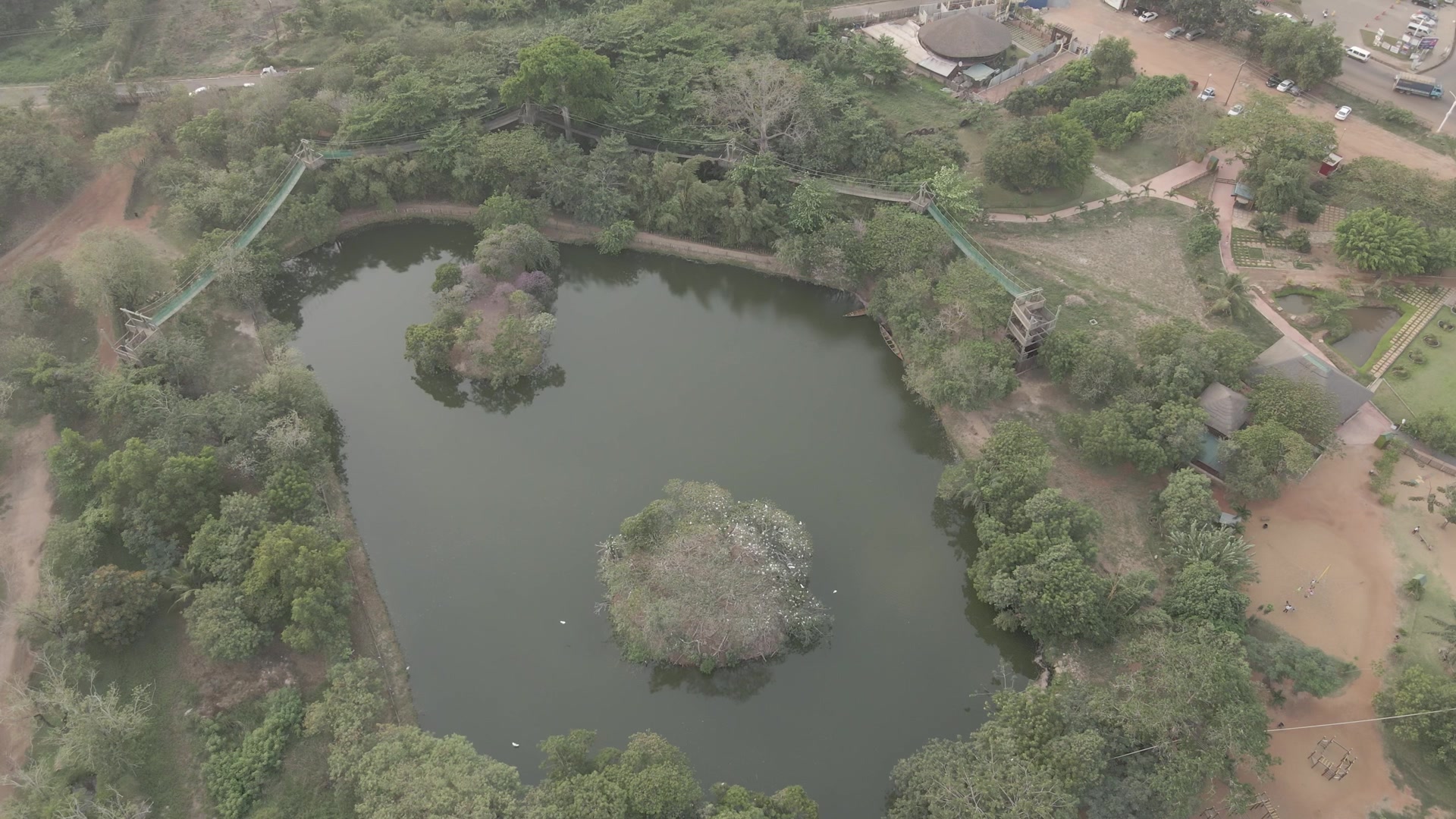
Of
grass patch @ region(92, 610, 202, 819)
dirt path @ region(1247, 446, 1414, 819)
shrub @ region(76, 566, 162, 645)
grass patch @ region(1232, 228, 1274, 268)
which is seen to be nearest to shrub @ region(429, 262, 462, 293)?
shrub @ region(76, 566, 162, 645)

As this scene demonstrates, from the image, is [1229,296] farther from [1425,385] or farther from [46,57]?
[46,57]

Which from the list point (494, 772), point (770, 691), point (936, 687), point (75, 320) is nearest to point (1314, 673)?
point (936, 687)

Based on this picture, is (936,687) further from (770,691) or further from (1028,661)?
(770,691)

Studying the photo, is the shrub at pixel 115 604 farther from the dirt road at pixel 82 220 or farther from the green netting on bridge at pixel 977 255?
the green netting on bridge at pixel 977 255

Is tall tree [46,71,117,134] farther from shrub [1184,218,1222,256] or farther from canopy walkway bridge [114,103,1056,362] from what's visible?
shrub [1184,218,1222,256]

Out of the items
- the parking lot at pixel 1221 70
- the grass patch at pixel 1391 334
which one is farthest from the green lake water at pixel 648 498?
the parking lot at pixel 1221 70
